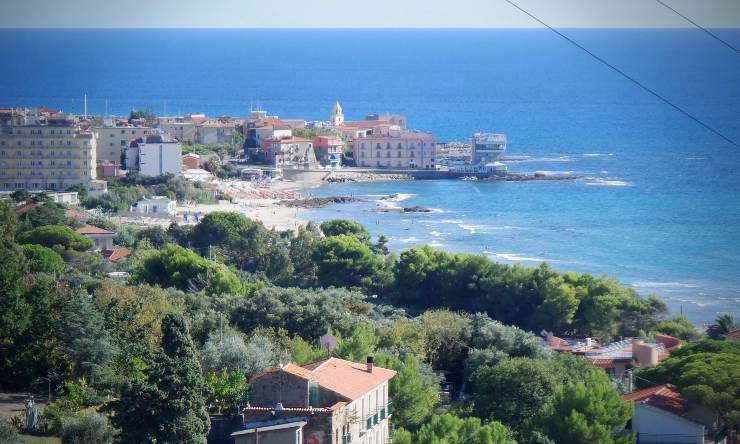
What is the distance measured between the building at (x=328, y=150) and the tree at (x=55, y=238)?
25.1 m

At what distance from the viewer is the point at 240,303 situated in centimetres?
1584

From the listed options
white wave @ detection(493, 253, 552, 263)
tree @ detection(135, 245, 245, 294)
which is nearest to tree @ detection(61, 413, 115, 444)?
tree @ detection(135, 245, 245, 294)

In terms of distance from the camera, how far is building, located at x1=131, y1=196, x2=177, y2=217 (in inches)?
1315

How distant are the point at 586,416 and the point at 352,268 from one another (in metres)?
12.6

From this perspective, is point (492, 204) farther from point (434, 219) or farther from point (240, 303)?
point (240, 303)

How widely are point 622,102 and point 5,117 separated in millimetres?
50967

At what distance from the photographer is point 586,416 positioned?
11016 millimetres

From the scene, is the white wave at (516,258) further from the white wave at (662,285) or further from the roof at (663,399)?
the roof at (663,399)

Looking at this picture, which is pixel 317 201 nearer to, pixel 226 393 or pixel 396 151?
pixel 396 151

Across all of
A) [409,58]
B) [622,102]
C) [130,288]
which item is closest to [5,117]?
[130,288]

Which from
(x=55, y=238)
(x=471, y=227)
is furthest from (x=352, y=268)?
(x=471, y=227)

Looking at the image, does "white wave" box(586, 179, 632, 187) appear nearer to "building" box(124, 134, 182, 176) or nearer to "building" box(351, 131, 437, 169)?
"building" box(351, 131, 437, 169)

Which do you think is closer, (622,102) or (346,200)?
(346,200)

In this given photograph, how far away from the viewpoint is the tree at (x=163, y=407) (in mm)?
9836
